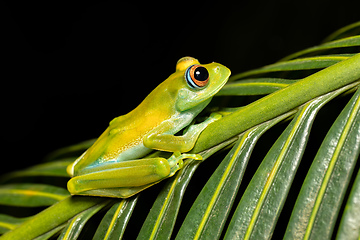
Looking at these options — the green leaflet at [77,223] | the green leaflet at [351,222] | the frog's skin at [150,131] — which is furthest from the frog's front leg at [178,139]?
the green leaflet at [351,222]

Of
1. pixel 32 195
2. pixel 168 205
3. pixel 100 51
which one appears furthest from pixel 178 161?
pixel 100 51

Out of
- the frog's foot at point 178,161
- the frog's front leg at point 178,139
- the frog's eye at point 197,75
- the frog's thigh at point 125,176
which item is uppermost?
the frog's eye at point 197,75

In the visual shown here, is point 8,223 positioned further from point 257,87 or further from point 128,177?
point 257,87

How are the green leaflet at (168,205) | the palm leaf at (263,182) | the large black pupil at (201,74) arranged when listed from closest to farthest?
the palm leaf at (263,182), the green leaflet at (168,205), the large black pupil at (201,74)

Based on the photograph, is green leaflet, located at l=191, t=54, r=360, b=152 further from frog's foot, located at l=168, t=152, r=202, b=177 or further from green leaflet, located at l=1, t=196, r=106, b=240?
green leaflet, located at l=1, t=196, r=106, b=240

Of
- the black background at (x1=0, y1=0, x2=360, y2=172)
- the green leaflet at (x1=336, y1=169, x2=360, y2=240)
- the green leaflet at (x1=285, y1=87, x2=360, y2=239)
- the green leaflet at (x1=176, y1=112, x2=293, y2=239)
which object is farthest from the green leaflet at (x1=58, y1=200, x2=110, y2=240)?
the black background at (x1=0, y1=0, x2=360, y2=172)

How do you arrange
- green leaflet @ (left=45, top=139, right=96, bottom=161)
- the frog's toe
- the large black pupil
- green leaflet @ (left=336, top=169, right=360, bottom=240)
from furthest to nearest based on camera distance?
green leaflet @ (left=45, top=139, right=96, bottom=161) < the large black pupil < the frog's toe < green leaflet @ (left=336, top=169, right=360, bottom=240)

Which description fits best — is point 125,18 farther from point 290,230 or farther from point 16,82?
point 290,230

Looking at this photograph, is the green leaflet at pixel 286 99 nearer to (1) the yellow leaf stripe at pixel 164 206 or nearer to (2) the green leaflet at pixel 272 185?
(2) the green leaflet at pixel 272 185

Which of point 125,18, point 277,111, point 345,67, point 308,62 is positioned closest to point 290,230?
point 277,111
